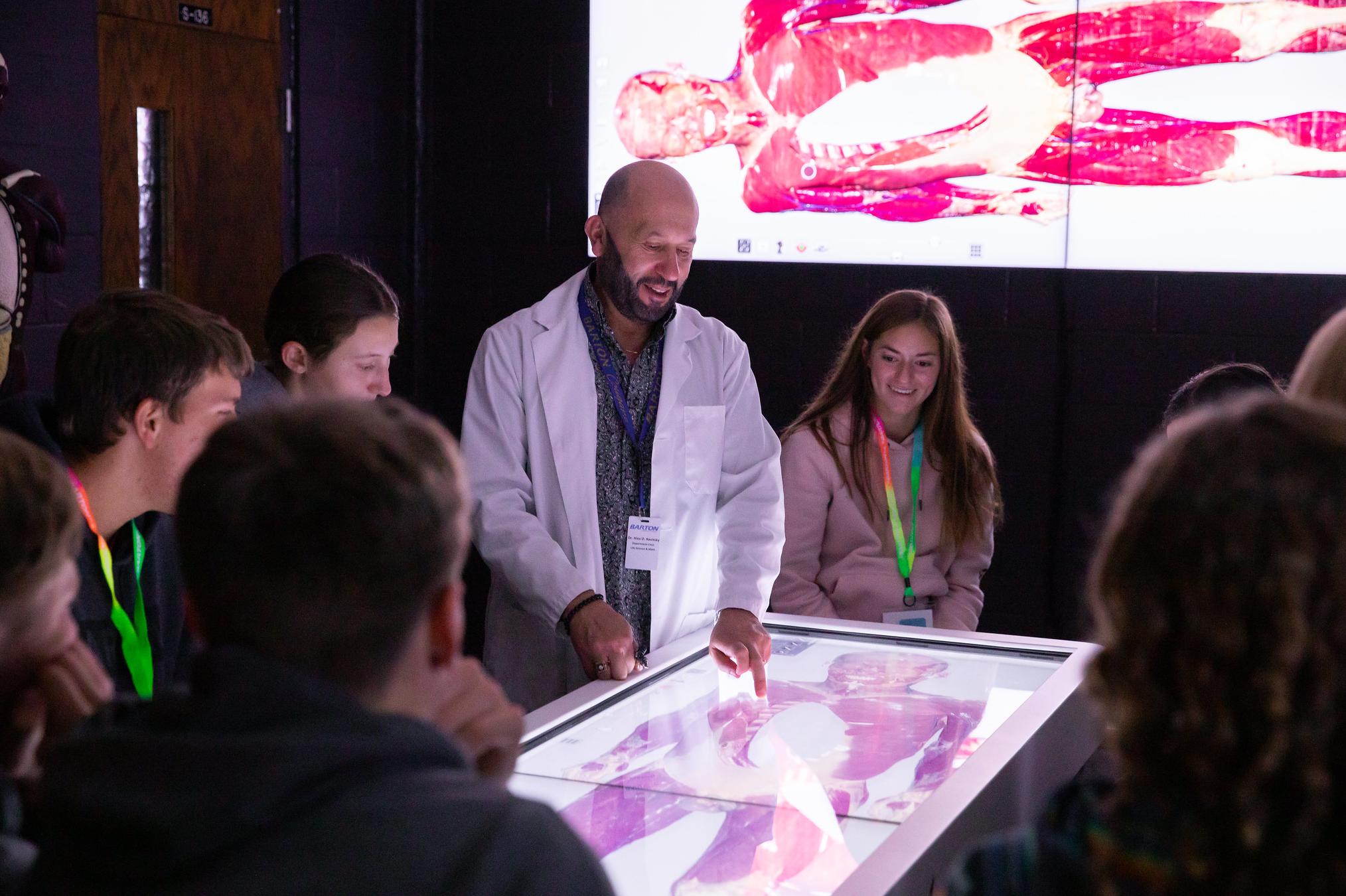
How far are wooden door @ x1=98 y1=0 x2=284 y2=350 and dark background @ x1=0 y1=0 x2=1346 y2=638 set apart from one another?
0.23ft

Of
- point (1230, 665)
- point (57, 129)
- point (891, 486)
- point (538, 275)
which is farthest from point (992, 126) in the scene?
point (1230, 665)

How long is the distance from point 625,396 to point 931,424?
88 centimetres

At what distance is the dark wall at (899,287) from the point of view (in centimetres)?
399

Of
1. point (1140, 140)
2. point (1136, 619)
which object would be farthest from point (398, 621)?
point (1140, 140)

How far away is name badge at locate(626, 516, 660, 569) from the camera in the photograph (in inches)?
101

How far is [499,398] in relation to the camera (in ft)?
8.71

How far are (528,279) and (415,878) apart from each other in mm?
3956

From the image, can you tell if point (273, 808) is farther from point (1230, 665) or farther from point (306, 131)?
point (306, 131)

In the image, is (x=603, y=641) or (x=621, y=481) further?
(x=621, y=481)

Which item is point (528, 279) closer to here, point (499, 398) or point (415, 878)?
point (499, 398)

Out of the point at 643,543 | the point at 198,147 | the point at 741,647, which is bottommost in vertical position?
the point at 741,647

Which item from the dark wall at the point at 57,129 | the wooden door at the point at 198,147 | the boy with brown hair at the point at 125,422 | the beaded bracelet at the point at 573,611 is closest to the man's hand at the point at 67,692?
the boy with brown hair at the point at 125,422

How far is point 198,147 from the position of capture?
12.7 ft

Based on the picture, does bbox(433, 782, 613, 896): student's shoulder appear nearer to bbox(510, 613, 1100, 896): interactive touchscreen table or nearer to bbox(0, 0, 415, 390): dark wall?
bbox(510, 613, 1100, 896): interactive touchscreen table
